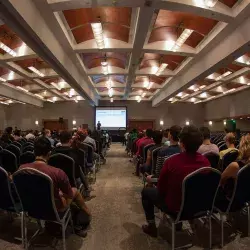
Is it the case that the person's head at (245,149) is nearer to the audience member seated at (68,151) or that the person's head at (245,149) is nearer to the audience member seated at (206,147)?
the audience member seated at (206,147)

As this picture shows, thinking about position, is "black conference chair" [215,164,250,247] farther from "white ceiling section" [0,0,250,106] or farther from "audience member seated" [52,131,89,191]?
"white ceiling section" [0,0,250,106]

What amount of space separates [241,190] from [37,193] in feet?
6.55

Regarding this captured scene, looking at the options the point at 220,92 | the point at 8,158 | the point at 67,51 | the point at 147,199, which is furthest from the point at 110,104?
the point at 147,199

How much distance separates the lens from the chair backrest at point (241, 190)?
2.60m

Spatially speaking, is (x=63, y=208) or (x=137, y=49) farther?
(x=137, y=49)

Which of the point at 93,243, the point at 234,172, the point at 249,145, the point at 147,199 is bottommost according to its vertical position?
the point at 93,243

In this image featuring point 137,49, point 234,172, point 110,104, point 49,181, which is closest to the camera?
point 49,181

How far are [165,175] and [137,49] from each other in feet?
15.2

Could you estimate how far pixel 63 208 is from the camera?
8.57 ft

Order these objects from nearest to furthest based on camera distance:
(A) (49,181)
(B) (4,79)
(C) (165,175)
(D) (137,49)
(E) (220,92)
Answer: (A) (49,181) → (C) (165,175) → (D) (137,49) → (B) (4,79) → (E) (220,92)

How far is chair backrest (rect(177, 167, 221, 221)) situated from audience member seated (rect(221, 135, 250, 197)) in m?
0.39

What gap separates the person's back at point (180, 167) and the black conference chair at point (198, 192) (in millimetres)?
95

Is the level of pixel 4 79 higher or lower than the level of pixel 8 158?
higher

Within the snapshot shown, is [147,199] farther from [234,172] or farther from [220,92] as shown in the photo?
[220,92]
